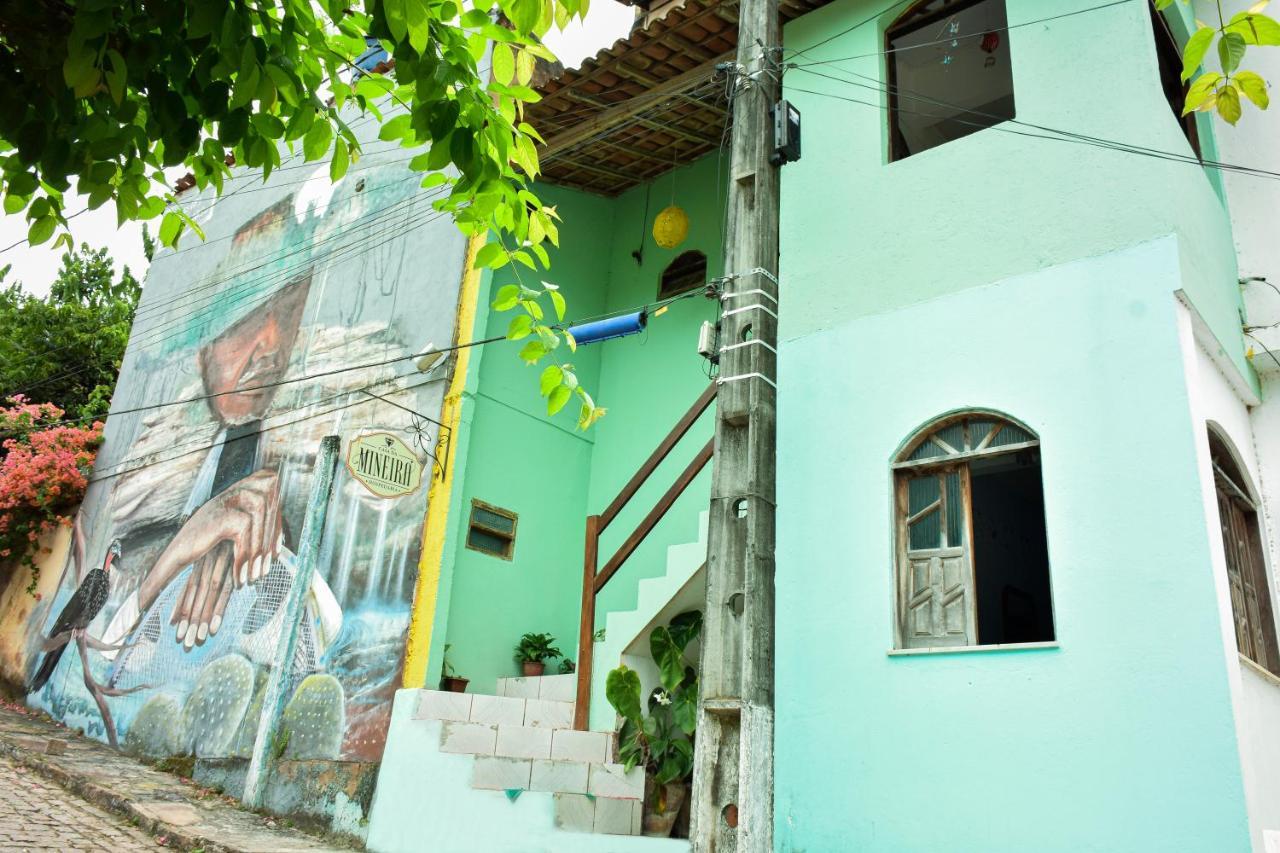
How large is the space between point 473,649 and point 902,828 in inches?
200

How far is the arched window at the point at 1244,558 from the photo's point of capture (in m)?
6.61

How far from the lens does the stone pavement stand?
7.99 m

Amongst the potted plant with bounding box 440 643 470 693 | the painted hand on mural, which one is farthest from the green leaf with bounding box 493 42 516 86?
the painted hand on mural

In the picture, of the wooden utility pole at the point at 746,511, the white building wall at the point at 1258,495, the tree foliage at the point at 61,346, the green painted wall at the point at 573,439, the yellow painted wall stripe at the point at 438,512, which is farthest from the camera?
the tree foliage at the point at 61,346

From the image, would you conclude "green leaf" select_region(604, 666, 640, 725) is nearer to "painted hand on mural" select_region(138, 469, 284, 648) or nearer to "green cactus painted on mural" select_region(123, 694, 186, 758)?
"painted hand on mural" select_region(138, 469, 284, 648)

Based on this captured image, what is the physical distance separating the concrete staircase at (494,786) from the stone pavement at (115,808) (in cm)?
89

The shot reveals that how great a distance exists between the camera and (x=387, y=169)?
40.9 feet

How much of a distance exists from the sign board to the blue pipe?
1951 millimetres

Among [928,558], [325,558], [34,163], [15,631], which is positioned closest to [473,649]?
[325,558]

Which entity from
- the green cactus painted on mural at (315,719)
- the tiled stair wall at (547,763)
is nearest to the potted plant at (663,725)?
the tiled stair wall at (547,763)

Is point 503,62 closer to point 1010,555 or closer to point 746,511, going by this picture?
point 746,511

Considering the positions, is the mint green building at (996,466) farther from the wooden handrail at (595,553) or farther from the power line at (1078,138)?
the wooden handrail at (595,553)

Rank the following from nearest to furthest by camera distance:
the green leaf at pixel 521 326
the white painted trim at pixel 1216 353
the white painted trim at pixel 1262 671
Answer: the green leaf at pixel 521 326
the white painted trim at pixel 1262 671
the white painted trim at pixel 1216 353

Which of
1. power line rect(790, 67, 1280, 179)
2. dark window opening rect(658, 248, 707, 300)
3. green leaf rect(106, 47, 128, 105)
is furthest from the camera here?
dark window opening rect(658, 248, 707, 300)
